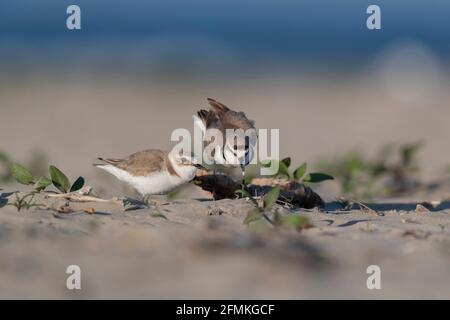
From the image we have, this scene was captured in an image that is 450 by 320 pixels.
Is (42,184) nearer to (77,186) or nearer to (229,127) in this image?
(77,186)

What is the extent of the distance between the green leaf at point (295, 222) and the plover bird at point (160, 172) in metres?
1.35

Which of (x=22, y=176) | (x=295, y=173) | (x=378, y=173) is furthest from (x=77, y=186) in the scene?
(x=378, y=173)

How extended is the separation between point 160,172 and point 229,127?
5.69 feet

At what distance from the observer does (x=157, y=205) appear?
20.7 ft

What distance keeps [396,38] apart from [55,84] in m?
17.5

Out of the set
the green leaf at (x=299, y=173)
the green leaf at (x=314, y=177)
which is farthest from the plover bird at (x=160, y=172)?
the green leaf at (x=314, y=177)

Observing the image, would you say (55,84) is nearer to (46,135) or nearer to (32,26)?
(46,135)

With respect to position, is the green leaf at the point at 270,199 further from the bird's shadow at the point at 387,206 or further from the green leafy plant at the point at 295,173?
the green leafy plant at the point at 295,173

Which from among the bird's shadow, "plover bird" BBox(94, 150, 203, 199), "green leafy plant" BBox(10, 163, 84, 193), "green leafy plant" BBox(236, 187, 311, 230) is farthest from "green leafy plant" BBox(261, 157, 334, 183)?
"green leafy plant" BBox(10, 163, 84, 193)

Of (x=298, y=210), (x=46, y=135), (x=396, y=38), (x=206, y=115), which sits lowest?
(x=298, y=210)

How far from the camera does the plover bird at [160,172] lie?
21.5 feet

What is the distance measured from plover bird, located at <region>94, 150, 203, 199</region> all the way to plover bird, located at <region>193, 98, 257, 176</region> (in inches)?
30.4

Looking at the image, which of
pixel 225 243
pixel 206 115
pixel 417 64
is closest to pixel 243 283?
pixel 225 243
